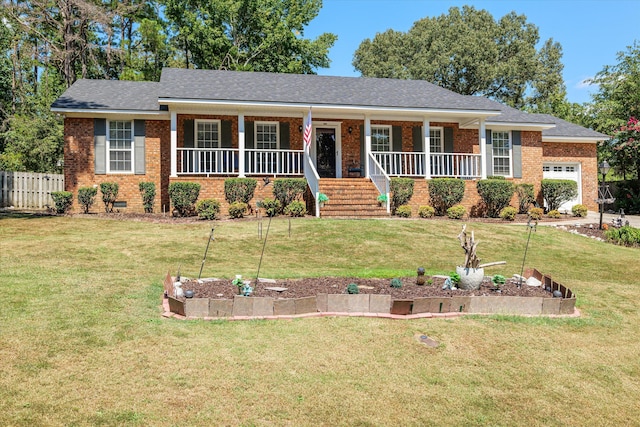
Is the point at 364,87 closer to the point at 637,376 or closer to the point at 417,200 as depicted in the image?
the point at 417,200

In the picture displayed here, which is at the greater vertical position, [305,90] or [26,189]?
[305,90]

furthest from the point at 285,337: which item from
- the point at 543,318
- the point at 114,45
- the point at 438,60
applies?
the point at 438,60

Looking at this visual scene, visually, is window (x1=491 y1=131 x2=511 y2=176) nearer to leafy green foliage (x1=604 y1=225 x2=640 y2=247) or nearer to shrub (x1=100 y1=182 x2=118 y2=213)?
leafy green foliage (x1=604 y1=225 x2=640 y2=247)

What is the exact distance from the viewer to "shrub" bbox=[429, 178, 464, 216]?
17500 millimetres

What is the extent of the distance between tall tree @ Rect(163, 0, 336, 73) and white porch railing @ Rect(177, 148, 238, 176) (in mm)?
14379

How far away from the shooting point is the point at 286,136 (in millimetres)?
18906

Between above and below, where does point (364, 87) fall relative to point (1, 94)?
below

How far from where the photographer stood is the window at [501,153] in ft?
68.4

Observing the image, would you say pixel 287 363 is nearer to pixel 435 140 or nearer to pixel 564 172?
pixel 435 140

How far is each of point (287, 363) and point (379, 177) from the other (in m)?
13.0

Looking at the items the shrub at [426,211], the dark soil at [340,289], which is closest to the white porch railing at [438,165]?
the shrub at [426,211]

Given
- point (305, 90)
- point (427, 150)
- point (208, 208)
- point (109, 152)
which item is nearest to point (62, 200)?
point (109, 152)

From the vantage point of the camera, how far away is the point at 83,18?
963 inches

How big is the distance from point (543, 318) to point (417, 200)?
1156 centimetres
